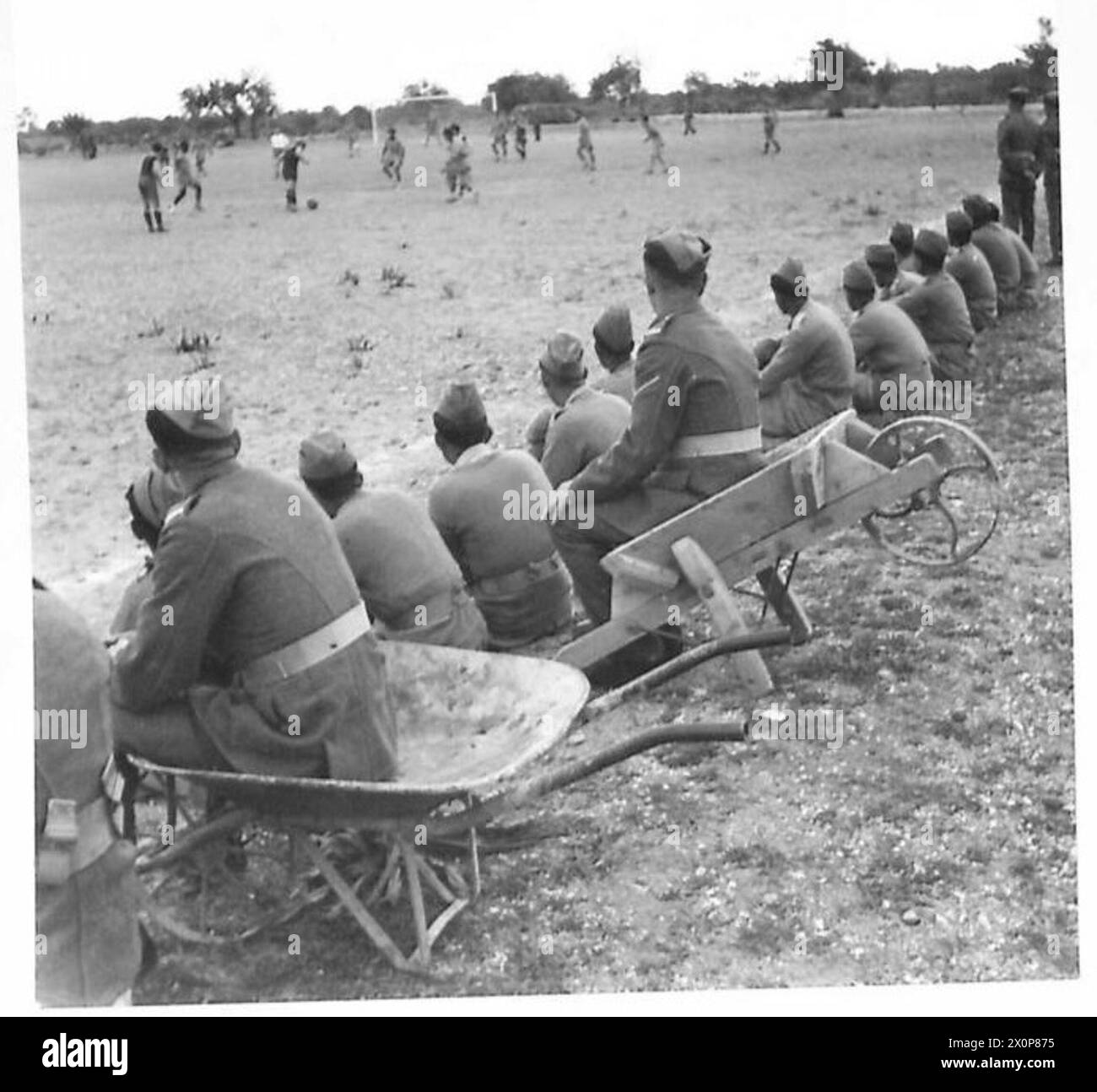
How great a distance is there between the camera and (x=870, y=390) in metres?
5.43

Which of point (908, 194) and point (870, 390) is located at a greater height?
point (908, 194)

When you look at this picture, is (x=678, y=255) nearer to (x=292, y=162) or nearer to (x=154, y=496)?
(x=292, y=162)

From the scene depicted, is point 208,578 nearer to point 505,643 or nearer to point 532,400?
point 505,643

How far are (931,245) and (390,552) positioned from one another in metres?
2.66

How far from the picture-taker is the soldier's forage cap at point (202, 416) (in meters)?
3.17

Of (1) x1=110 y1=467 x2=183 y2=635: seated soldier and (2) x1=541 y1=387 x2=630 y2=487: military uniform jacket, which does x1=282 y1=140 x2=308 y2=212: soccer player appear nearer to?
(2) x1=541 y1=387 x2=630 y2=487: military uniform jacket

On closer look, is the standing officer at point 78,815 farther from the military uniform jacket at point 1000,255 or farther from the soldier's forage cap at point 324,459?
the military uniform jacket at point 1000,255

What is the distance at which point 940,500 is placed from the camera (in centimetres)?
435


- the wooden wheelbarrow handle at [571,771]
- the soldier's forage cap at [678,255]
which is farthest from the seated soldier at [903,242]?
the wooden wheelbarrow handle at [571,771]

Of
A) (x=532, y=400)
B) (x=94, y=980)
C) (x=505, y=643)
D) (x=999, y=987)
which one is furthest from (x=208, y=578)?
(x=532, y=400)

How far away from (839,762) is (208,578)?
63.9 inches

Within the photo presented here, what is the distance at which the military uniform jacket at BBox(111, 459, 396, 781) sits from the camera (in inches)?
125

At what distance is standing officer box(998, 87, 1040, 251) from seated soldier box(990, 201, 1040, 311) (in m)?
0.09

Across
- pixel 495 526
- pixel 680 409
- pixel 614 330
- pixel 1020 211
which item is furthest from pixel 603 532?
pixel 1020 211
